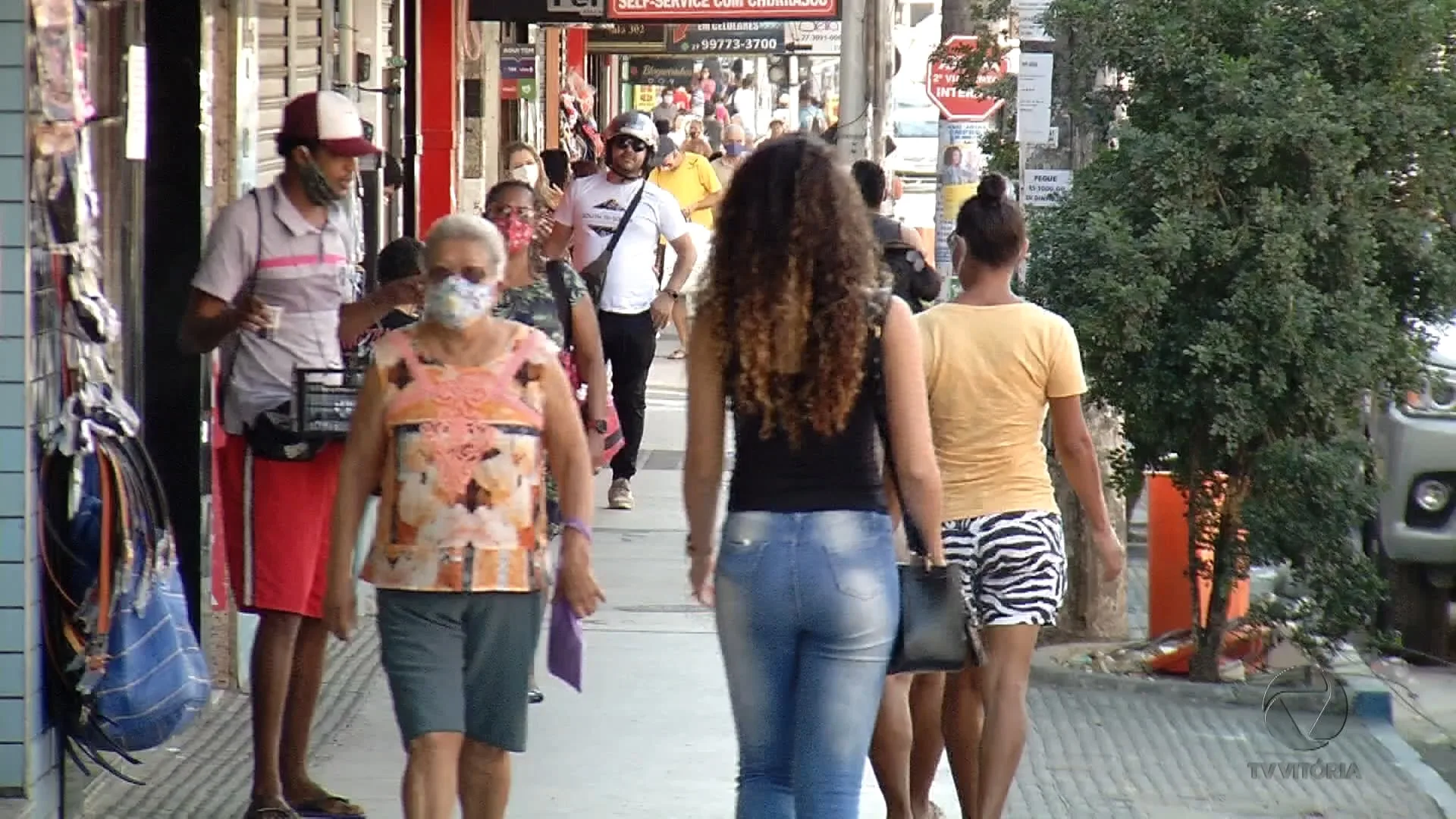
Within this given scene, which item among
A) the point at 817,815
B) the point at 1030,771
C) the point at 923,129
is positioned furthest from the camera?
the point at 923,129

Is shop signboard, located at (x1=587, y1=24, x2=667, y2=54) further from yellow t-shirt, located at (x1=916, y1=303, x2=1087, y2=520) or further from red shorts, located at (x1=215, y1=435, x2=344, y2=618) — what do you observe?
yellow t-shirt, located at (x1=916, y1=303, x2=1087, y2=520)

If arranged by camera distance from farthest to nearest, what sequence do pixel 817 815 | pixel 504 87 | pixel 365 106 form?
pixel 504 87 → pixel 365 106 → pixel 817 815

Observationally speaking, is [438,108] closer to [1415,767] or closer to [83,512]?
[1415,767]

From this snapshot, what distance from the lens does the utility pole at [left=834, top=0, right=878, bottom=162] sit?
18.8 metres

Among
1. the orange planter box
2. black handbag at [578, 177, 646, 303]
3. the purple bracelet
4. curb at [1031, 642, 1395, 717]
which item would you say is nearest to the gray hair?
the purple bracelet

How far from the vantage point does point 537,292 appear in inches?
275

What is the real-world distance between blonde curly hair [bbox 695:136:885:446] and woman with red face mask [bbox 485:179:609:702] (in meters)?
2.20

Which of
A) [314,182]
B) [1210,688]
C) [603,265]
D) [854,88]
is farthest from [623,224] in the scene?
[854,88]

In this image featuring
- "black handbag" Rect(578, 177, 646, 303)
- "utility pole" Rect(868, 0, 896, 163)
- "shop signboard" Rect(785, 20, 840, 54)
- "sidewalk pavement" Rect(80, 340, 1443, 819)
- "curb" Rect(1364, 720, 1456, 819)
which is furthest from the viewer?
"shop signboard" Rect(785, 20, 840, 54)

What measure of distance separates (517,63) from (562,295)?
38.7 ft

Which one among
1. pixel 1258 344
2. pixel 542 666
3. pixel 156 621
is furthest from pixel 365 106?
pixel 156 621

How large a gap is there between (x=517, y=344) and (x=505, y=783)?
1008 millimetres

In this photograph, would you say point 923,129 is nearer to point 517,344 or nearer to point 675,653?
point 675,653

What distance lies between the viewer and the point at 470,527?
495cm
